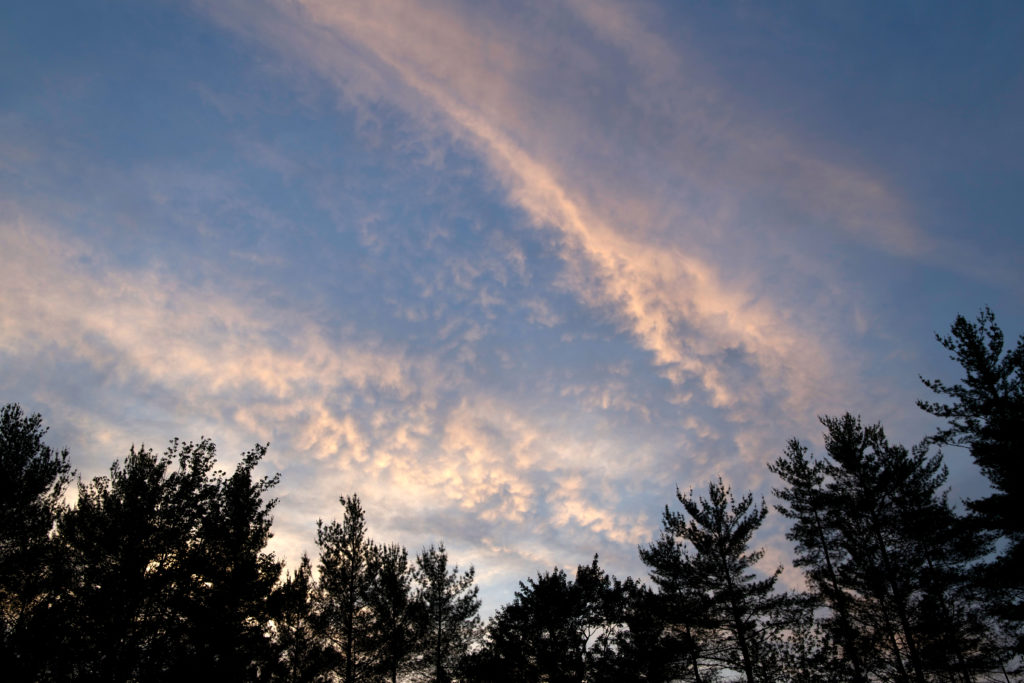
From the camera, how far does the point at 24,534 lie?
Result: 814 inches

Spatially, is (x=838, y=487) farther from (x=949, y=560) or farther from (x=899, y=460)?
(x=949, y=560)

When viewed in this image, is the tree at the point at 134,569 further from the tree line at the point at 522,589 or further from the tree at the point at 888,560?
the tree at the point at 888,560

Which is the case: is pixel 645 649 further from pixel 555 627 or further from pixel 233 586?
pixel 233 586

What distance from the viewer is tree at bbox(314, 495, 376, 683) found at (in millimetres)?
24141

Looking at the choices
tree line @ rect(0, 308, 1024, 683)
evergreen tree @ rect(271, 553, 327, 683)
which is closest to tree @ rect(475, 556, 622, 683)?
tree line @ rect(0, 308, 1024, 683)

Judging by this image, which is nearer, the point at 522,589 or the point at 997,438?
the point at 997,438

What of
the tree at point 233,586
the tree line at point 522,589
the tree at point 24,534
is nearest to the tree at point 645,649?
the tree line at point 522,589

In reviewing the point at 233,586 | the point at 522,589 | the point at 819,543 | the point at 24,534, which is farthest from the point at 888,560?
the point at 24,534

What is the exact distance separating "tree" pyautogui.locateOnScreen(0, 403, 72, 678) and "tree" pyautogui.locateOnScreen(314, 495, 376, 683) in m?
10.4

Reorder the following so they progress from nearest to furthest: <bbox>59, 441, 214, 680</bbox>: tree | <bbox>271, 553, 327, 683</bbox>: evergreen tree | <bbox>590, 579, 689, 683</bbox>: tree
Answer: <bbox>59, 441, 214, 680</bbox>: tree, <bbox>271, 553, 327, 683</bbox>: evergreen tree, <bbox>590, 579, 689, 683</bbox>: tree

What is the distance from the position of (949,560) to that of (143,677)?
34475 millimetres

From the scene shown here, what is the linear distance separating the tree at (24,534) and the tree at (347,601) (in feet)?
34.1

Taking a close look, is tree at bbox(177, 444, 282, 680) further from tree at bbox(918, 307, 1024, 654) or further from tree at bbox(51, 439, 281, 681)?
tree at bbox(918, 307, 1024, 654)

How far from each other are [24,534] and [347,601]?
525 inches
